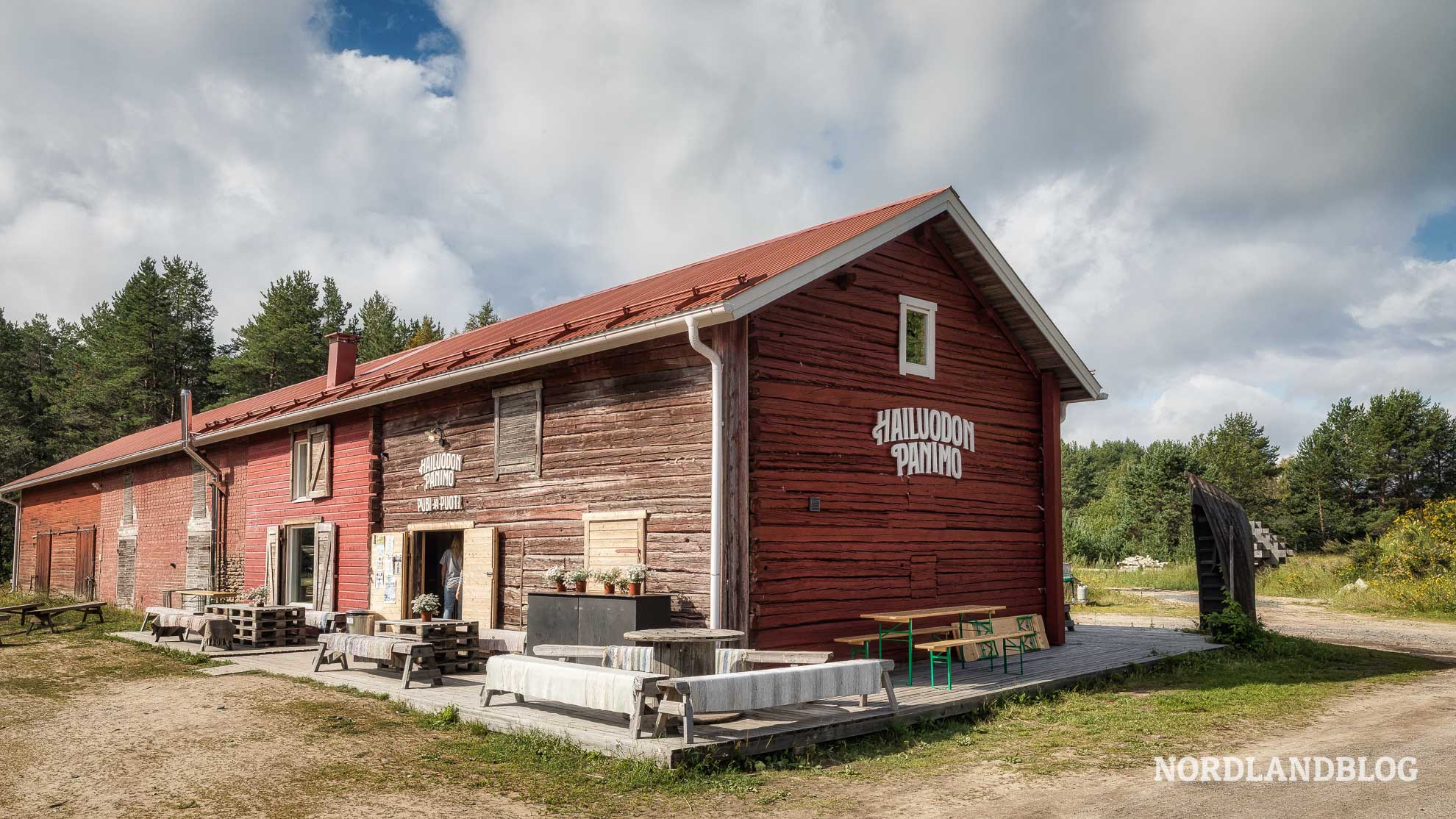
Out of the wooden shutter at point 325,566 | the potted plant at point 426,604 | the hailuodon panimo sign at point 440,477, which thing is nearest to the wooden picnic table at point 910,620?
the potted plant at point 426,604

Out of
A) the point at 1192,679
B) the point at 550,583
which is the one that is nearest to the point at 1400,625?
the point at 1192,679

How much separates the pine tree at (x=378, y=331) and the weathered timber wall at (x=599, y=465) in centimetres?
4081

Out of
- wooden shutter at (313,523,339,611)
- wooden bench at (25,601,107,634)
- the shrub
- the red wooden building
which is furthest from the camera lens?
wooden bench at (25,601,107,634)

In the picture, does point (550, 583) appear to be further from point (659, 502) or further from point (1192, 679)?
point (1192, 679)

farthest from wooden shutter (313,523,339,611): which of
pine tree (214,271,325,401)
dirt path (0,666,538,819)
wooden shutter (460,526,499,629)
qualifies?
pine tree (214,271,325,401)

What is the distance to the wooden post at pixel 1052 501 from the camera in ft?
49.8

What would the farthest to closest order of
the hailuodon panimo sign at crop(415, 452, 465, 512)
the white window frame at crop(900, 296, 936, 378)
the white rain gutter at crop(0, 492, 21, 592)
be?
the white rain gutter at crop(0, 492, 21, 592) < the hailuodon panimo sign at crop(415, 452, 465, 512) < the white window frame at crop(900, 296, 936, 378)

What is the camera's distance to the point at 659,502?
11.7 meters

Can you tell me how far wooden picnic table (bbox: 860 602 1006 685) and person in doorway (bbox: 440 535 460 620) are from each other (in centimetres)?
710

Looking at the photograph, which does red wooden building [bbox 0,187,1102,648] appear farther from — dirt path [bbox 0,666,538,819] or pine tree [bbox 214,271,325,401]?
pine tree [bbox 214,271,325,401]

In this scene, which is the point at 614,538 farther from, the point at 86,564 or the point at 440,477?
the point at 86,564

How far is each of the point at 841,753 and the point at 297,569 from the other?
14537 mm

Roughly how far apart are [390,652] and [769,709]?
4885 mm

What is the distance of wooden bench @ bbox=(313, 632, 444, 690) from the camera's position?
37.1ft
